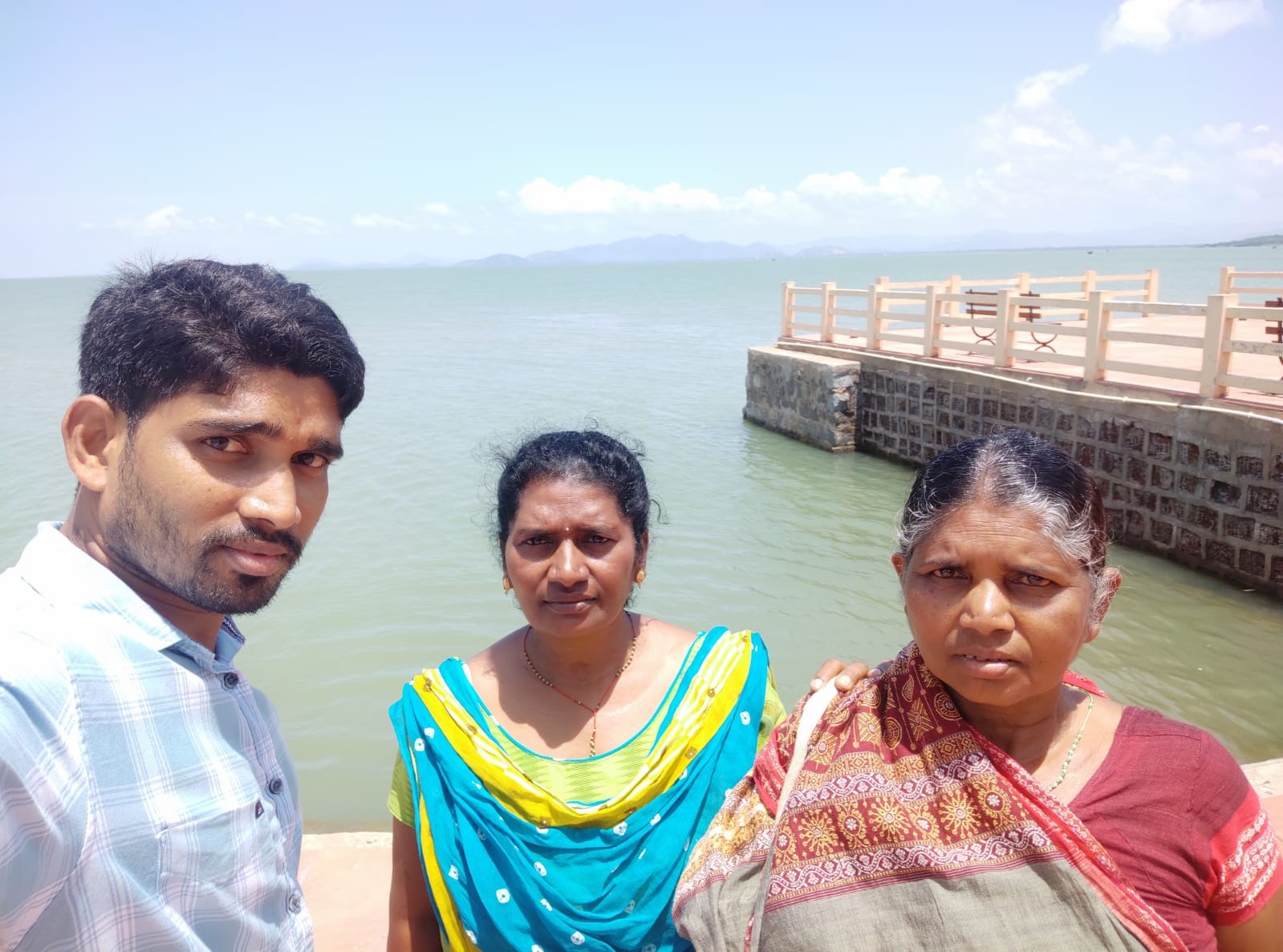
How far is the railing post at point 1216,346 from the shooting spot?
7.73 m

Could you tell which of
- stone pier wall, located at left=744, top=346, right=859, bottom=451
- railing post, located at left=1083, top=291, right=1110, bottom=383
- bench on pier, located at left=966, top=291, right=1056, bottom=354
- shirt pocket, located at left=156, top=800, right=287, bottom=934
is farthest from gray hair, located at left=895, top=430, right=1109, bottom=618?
stone pier wall, located at left=744, top=346, right=859, bottom=451

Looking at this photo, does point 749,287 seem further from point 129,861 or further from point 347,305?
point 129,861

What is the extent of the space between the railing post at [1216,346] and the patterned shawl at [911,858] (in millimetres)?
7805

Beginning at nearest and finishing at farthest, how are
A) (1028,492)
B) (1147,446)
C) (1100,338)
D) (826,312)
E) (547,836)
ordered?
(1028,492)
(547,836)
(1147,446)
(1100,338)
(826,312)

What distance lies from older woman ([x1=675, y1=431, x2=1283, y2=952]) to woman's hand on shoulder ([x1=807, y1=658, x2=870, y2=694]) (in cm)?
5

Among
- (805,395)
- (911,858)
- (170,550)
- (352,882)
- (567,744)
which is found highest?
(170,550)

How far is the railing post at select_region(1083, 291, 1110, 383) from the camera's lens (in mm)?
9156

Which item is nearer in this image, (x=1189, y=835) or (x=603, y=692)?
(x=1189, y=835)

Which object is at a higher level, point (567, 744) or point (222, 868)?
point (222, 868)

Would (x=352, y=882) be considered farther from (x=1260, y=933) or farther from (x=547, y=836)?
(x=1260, y=933)

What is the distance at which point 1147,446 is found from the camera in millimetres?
8398

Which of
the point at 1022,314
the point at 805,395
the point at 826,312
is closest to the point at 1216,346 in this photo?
the point at 805,395

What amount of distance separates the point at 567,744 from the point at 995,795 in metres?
0.91

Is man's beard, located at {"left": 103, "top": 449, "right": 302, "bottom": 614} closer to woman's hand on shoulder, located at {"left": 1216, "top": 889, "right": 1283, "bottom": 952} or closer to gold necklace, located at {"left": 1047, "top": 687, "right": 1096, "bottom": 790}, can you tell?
gold necklace, located at {"left": 1047, "top": 687, "right": 1096, "bottom": 790}
